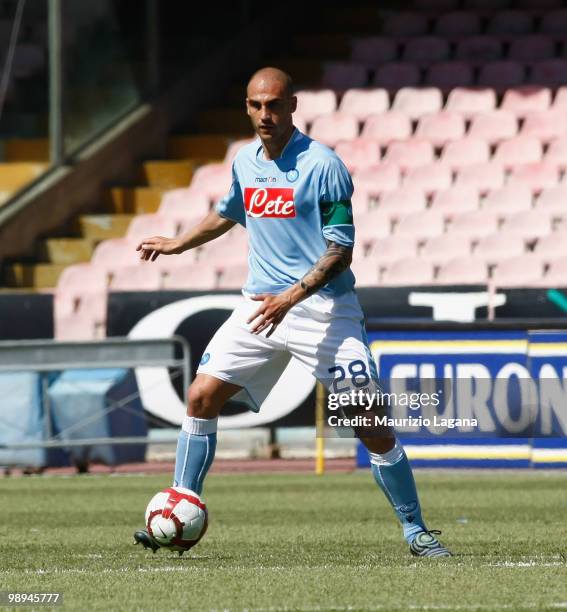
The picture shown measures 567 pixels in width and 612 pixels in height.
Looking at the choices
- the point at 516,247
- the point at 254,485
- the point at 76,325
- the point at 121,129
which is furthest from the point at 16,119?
the point at 254,485

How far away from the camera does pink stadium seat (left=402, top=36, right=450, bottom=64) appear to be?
1980cm

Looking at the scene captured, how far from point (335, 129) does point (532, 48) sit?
271 cm

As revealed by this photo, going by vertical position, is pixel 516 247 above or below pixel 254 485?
above

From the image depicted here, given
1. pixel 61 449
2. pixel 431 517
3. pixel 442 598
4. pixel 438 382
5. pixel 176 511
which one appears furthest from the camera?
pixel 61 449

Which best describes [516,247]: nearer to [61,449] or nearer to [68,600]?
[61,449]

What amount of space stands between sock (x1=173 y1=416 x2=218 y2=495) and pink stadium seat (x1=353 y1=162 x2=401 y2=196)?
10.6m

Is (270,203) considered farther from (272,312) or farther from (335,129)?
(335,129)

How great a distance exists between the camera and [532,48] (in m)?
19.4

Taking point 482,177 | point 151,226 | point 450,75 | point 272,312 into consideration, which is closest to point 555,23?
point 450,75

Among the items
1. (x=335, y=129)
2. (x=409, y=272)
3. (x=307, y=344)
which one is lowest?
(x=409, y=272)

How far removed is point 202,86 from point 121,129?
1668mm

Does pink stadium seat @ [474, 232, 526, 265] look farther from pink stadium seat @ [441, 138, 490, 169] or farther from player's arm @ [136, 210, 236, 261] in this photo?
player's arm @ [136, 210, 236, 261]

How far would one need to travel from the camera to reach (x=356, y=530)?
8.61 m

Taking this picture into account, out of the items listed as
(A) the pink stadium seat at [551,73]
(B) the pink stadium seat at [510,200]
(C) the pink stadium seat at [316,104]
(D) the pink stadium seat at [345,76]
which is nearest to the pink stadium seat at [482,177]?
(B) the pink stadium seat at [510,200]
